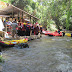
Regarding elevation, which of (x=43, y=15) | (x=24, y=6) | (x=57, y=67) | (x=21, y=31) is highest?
(x=24, y=6)

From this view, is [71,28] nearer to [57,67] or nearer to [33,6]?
[33,6]

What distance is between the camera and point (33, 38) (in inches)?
572

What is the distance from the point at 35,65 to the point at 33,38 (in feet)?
30.1

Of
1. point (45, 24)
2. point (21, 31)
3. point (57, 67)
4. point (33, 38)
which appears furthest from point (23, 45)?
point (45, 24)

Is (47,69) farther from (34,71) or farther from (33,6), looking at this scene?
(33,6)

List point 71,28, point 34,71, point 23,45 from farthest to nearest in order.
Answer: point 71,28 → point 23,45 → point 34,71

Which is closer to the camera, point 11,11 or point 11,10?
point 11,10

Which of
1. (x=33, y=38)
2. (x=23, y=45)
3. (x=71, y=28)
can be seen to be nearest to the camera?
(x=23, y=45)

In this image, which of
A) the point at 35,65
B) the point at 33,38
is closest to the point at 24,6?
the point at 33,38

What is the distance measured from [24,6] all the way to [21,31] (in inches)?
707

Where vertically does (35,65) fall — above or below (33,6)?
below

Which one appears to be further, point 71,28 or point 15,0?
point 71,28

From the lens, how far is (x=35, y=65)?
17.7ft

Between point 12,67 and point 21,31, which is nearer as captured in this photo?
point 12,67
